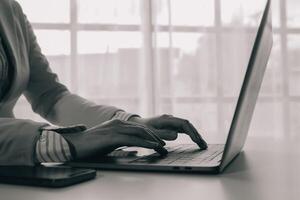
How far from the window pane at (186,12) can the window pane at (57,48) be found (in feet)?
1.73

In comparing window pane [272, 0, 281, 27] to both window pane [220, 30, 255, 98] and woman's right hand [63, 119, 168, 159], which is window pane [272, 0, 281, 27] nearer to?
window pane [220, 30, 255, 98]

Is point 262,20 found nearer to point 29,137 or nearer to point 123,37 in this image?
point 29,137

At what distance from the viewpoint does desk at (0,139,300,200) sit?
41 centimetres

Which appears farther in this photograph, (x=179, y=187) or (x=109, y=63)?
(x=109, y=63)

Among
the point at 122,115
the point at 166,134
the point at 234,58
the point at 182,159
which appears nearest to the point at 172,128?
the point at 166,134

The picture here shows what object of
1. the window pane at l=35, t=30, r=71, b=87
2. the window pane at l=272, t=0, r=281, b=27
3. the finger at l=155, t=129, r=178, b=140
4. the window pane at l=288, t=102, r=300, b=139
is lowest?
the window pane at l=288, t=102, r=300, b=139

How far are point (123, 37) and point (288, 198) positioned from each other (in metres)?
1.94

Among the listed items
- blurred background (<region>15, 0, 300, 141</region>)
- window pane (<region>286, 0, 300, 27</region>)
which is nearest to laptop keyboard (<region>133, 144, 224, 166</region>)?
blurred background (<region>15, 0, 300, 141</region>)

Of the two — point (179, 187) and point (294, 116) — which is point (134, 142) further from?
point (294, 116)

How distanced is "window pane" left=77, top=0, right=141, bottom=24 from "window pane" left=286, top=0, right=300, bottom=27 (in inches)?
32.6

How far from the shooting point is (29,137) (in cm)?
59

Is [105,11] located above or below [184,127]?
above

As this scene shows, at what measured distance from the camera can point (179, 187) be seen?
45 cm

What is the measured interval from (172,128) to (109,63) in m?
1.42
